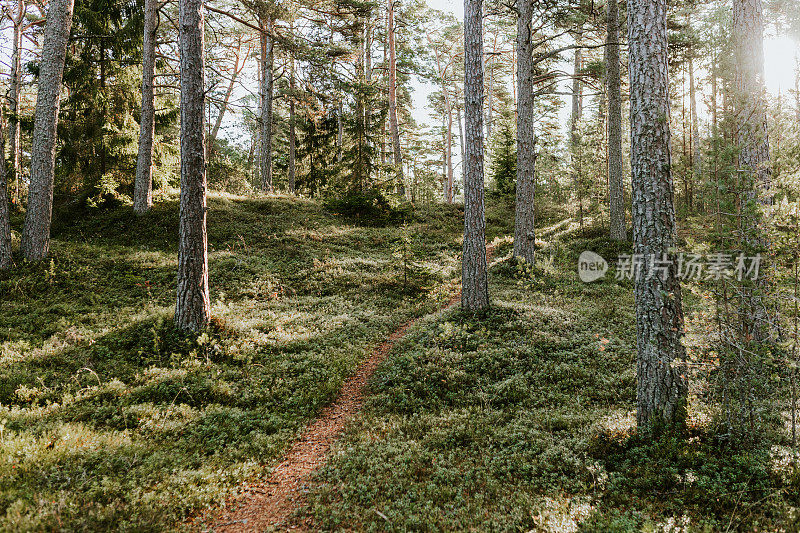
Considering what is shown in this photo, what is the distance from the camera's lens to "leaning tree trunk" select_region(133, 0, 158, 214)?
552 inches

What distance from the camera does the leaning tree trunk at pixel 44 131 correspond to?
10.7m

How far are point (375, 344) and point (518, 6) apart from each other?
1340 centimetres

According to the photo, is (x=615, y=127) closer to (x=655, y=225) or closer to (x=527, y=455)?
(x=655, y=225)

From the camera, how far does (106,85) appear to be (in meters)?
14.5

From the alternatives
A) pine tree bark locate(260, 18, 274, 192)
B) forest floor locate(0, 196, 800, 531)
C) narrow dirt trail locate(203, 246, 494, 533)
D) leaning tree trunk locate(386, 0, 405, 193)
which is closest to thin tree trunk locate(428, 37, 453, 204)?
leaning tree trunk locate(386, 0, 405, 193)

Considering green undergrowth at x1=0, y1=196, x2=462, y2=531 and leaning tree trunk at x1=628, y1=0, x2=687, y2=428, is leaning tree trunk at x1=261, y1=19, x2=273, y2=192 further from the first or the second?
leaning tree trunk at x1=628, y1=0, x2=687, y2=428

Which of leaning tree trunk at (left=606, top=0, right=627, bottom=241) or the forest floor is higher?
leaning tree trunk at (left=606, top=0, right=627, bottom=241)

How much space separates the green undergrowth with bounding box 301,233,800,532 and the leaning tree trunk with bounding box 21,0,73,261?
1072cm

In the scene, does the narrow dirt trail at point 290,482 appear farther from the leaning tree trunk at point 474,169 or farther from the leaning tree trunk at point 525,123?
the leaning tree trunk at point 525,123

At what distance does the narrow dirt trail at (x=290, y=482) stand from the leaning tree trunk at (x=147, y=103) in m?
12.4

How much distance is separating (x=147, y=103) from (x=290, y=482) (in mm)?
14839

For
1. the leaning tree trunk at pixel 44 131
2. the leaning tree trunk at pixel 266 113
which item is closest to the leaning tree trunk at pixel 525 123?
the leaning tree trunk at pixel 266 113

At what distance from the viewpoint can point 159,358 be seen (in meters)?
7.51

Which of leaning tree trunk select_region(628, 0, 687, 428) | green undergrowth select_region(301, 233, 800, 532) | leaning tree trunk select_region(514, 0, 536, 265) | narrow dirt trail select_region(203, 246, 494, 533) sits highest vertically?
leaning tree trunk select_region(514, 0, 536, 265)
